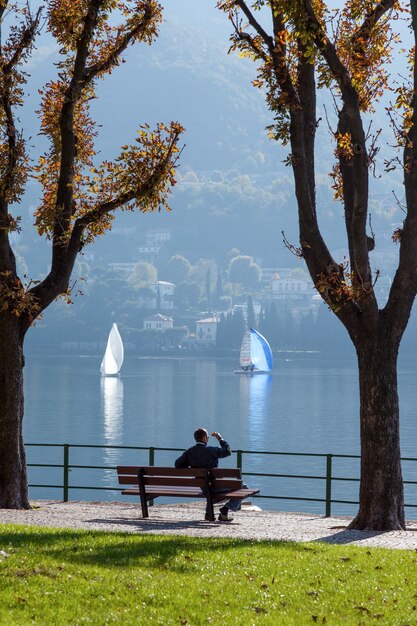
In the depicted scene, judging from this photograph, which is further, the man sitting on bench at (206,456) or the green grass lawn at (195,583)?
the man sitting on bench at (206,456)

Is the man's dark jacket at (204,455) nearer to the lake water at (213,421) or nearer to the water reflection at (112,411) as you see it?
the lake water at (213,421)

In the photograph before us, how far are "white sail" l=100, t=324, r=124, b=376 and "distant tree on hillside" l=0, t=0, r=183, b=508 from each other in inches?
5865

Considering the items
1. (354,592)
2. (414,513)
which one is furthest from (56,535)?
(414,513)

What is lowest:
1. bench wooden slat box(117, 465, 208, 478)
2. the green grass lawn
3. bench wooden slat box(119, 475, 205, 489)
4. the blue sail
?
the green grass lawn

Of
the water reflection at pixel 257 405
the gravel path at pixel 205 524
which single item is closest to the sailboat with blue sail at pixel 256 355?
the water reflection at pixel 257 405

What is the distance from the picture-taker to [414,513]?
46.2 meters

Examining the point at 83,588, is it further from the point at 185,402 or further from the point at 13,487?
the point at 185,402

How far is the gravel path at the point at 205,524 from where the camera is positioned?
1184 cm

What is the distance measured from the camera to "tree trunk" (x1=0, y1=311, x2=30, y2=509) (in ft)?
48.6

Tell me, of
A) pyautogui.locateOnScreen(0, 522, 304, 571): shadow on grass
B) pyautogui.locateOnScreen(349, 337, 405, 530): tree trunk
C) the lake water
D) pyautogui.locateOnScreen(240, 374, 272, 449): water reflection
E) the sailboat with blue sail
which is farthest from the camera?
the sailboat with blue sail

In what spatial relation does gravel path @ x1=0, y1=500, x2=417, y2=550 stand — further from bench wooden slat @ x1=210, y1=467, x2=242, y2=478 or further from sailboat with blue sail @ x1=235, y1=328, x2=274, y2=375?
sailboat with blue sail @ x1=235, y1=328, x2=274, y2=375

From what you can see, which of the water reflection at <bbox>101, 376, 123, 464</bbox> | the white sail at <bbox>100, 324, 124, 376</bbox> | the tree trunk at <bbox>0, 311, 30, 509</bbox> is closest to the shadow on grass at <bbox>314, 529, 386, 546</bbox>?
the tree trunk at <bbox>0, 311, 30, 509</bbox>

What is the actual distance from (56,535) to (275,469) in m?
56.0

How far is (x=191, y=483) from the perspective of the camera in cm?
1341
